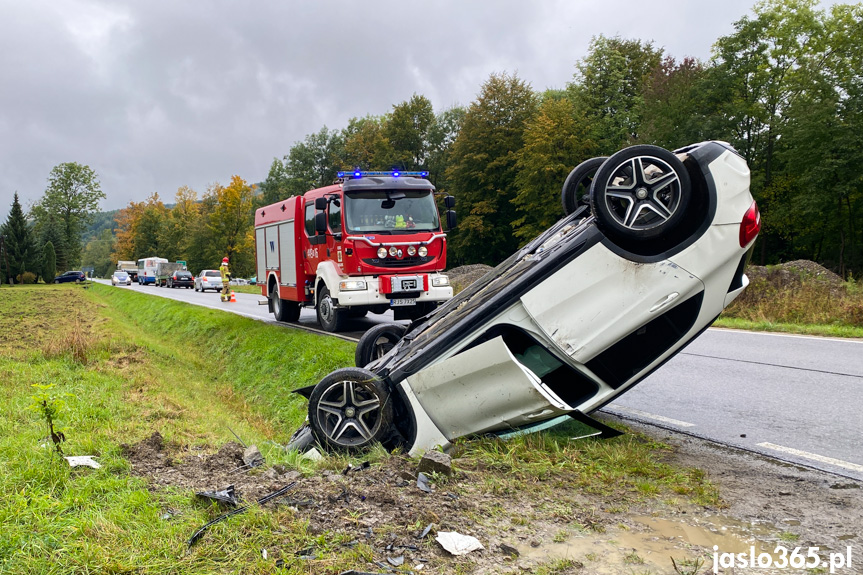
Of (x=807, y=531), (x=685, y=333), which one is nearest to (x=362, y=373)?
(x=685, y=333)

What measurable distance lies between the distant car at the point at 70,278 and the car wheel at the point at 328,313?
72.8 meters

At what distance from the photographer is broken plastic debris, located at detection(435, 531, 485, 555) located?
9.32 ft

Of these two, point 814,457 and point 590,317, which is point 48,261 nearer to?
point 590,317

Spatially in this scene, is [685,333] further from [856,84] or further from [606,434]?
[856,84]

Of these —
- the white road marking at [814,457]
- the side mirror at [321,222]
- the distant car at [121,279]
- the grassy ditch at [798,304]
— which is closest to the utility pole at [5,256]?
the distant car at [121,279]

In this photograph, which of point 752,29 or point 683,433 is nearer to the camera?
point 683,433

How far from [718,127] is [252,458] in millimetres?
35087

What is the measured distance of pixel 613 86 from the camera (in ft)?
142

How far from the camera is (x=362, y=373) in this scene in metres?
4.27

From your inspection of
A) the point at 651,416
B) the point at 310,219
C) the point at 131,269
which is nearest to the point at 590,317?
the point at 651,416

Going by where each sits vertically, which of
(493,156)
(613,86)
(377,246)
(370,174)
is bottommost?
(377,246)

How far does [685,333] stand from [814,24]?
4042cm

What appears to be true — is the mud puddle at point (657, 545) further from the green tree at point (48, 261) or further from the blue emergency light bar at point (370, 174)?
the green tree at point (48, 261)

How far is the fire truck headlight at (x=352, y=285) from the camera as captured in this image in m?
12.0
